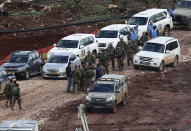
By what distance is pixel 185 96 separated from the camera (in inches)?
1220

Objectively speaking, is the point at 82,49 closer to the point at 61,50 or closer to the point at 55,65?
the point at 61,50

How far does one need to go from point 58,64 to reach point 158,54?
6373mm

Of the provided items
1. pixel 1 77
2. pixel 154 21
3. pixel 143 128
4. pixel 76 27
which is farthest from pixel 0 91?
pixel 76 27

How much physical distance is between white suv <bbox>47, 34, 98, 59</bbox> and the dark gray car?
1178cm

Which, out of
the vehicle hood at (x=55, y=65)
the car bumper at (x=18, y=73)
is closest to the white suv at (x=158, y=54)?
the vehicle hood at (x=55, y=65)

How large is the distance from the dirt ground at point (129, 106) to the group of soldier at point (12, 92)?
16.6 inches

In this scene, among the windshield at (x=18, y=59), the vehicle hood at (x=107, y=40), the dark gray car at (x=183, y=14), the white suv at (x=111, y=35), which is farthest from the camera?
the dark gray car at (x=183, y=14)

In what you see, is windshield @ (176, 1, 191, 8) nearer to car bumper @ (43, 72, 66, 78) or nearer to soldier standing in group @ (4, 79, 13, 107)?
car bumper @ (43, 72, 66, 78)

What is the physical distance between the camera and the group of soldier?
91.4 feet

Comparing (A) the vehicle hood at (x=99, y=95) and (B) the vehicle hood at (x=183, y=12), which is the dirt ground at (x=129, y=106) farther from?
(B) the vehicle hood at (x=183, y=12)

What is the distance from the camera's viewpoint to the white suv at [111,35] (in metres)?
40.3

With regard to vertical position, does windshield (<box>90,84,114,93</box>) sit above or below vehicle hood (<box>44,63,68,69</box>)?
above

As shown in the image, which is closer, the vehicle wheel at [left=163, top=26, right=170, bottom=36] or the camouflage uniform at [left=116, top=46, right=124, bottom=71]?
the camouflage uniform at [left=116, top=46, right=124, bottom=71]

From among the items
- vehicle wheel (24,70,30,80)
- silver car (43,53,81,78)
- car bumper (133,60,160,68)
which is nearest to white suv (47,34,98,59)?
silver car (43,53,81,78)
